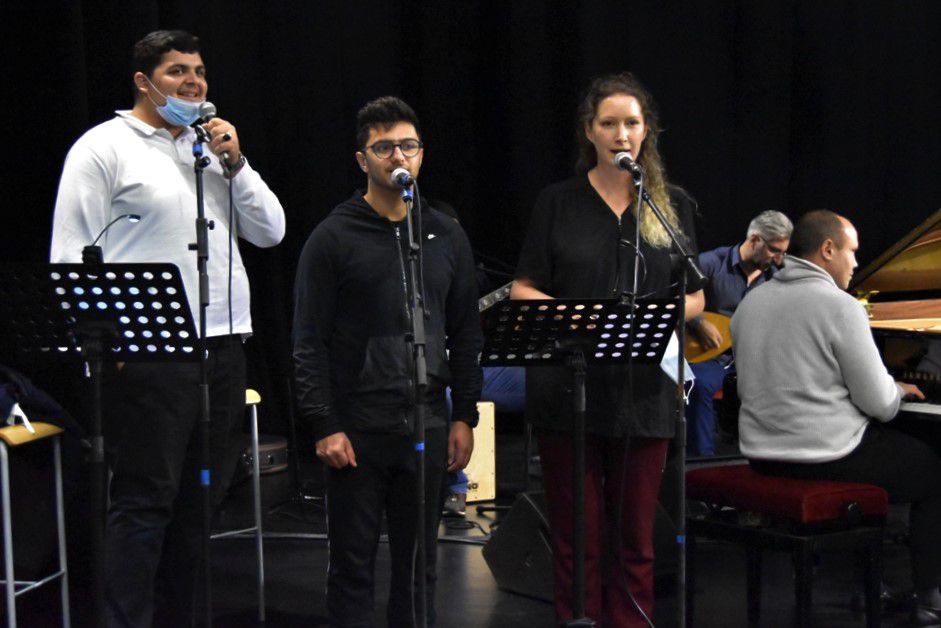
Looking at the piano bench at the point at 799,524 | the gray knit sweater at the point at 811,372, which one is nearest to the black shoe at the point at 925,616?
the piano bench at the point at 799,524

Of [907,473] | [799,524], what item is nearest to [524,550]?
[799,524]

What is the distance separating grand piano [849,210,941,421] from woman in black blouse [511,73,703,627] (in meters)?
1.09

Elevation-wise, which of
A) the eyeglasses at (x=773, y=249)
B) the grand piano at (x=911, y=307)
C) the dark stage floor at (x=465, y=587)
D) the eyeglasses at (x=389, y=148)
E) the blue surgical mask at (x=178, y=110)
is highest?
the blue surgical mask at (x=178, y=110)

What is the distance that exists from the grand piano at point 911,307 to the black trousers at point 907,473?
0.12m

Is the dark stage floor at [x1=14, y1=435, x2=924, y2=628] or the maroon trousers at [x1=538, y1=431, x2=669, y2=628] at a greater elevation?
the maroon trousers at [x1=538, y1=431, x2=669, y2=628]

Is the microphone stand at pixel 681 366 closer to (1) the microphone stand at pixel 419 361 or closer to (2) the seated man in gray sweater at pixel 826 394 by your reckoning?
(1) the microphone stand at pixel 419 361

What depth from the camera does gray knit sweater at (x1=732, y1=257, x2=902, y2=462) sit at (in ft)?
12.7

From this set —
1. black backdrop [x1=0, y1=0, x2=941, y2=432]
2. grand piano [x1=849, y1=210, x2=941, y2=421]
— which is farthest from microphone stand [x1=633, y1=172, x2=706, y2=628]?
black backdrop [x1=0, y1=0, x2=941, y2=432]

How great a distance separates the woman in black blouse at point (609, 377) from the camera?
3.47 meters

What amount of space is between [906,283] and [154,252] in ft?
10.1

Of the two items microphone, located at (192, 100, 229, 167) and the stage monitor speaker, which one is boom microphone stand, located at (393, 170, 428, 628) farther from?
the stage monitor speaker

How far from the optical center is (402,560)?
332 cm

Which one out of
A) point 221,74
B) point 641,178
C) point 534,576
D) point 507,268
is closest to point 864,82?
point 507,268

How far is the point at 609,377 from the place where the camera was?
346 centimetres
